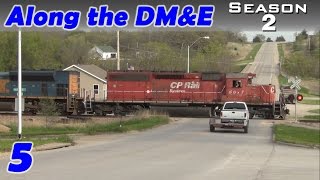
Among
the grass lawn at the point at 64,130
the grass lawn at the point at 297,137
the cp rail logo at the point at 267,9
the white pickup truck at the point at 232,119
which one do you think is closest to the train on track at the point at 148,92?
the grass lawn at the point at 64,130

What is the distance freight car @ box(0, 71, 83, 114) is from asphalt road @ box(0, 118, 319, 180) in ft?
82.8

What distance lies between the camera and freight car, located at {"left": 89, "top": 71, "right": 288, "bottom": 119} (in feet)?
153

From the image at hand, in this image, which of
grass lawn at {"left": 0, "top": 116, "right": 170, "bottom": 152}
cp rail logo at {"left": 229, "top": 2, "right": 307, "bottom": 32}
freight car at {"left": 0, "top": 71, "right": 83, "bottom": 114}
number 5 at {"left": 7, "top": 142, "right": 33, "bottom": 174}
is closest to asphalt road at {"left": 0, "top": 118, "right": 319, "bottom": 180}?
grass lawn at {"left": 0, "top": 116, "right": 170, "bottom": 152}

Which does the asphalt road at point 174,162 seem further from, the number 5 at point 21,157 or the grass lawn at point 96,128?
the grass lawn at point 96,128

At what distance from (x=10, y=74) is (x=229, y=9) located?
46.4 m

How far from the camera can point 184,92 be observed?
47.5m

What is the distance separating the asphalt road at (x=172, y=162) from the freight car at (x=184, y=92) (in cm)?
2443

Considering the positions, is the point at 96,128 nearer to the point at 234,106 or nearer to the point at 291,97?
the point at 234,106

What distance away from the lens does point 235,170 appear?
13148mm

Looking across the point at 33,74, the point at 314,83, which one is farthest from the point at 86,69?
the point at 314,83

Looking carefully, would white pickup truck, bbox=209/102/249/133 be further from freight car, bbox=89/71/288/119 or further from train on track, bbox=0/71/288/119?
freight car, bbox=89/71/288/119

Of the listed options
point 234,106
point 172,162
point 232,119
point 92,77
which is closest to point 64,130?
point 232,119

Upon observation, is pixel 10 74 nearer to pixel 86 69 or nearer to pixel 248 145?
pixel 86 69

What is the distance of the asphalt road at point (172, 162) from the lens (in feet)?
38.3
